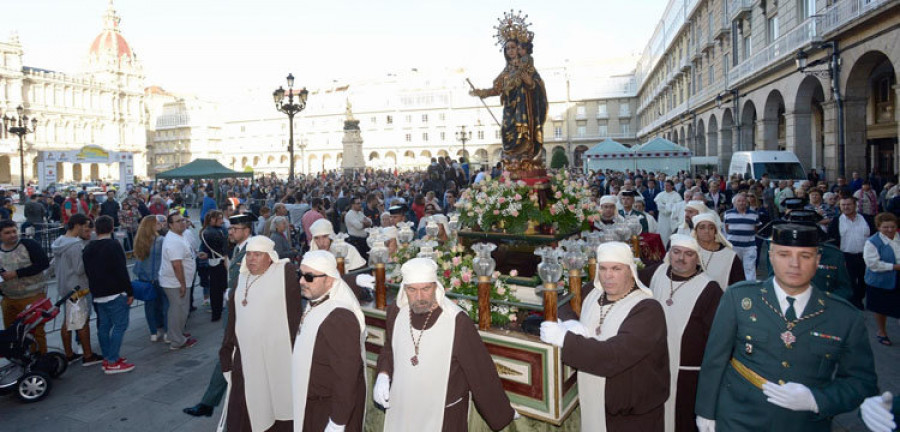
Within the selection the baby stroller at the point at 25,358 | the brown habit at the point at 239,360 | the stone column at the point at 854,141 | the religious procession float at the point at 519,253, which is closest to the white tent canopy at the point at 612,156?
the stone column at the point at 854,141

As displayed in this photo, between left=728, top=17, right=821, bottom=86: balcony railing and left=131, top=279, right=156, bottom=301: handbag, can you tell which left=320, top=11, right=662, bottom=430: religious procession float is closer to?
left=131, top=279, right=156, bottom=301: handbag

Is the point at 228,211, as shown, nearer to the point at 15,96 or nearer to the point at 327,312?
the point at 327,312

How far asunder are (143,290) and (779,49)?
22723 millimetres

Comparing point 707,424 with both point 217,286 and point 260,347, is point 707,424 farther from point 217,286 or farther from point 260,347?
point 217,286

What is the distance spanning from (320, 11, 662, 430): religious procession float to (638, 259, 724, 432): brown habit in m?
0.88

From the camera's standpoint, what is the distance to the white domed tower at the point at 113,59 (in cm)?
8781

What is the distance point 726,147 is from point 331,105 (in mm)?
64254

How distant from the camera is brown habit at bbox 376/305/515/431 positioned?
3.50 m

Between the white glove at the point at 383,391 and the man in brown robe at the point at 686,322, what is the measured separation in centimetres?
224

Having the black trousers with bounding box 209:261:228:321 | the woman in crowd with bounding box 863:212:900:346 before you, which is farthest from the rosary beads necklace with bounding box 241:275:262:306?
the woman in crowd with bounding box 863:212:900:346

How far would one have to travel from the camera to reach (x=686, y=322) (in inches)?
168

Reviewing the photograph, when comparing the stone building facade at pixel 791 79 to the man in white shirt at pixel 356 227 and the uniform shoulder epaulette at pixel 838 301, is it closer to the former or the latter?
the man in white shirt at pixel 356 227

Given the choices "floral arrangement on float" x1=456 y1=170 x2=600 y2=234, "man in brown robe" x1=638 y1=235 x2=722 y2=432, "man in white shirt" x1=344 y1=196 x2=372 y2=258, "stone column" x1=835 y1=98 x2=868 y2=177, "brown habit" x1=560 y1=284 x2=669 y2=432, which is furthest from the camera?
"stone column" x1=835 y1=98 x2=868 y2=177

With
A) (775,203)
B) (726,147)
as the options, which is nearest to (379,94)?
(726,147)
